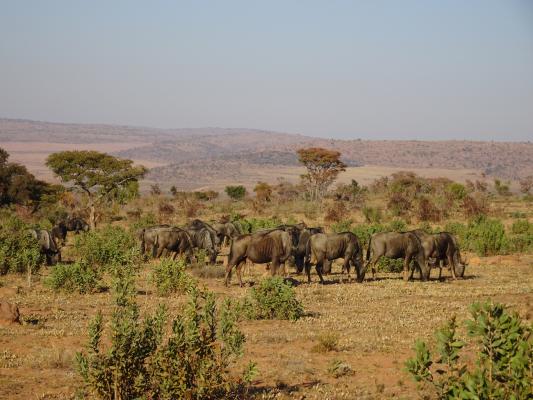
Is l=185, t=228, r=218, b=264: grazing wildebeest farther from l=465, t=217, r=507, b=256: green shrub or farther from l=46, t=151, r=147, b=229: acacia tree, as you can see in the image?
l=46, t=151, r=147, b=229: acacia tree

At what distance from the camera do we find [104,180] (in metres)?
45.9

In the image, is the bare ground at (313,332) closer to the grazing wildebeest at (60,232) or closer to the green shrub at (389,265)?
the green shrub at (389,265)

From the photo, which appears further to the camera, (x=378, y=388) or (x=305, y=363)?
(x=305, y=363)

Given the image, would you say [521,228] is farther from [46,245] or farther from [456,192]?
[46,245]

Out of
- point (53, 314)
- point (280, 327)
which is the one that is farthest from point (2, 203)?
point (280, 327)

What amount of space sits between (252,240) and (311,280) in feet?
9.69

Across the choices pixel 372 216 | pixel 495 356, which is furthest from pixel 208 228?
pixel 495 356

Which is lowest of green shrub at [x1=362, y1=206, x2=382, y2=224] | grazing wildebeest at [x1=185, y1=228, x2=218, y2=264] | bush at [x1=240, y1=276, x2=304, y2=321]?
green shrub at [x1=362, y1=206, x2=382, y2=224]

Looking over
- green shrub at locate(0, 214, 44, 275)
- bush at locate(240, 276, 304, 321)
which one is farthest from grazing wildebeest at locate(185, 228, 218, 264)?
bush at locate(240, 276, 304, 321)

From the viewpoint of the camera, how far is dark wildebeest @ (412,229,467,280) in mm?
21109

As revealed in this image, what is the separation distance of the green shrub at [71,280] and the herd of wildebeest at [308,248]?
13.0 ft

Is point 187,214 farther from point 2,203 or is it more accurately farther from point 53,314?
point 53,314

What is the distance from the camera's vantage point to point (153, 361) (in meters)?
7.51

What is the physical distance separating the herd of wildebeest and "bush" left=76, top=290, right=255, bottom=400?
37.2 feet
